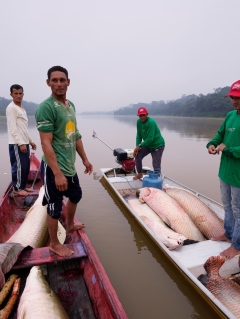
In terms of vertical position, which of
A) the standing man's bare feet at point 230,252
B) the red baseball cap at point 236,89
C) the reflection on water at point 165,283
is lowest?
the reflection on water at point 165,283

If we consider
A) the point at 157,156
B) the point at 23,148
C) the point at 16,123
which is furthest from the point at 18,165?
the point at 157,156

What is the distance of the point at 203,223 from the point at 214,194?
11.3 ft

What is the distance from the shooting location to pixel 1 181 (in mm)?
8953

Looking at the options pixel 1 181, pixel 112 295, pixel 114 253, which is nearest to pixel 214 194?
pixel 114 253

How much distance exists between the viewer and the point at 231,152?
3.22 m

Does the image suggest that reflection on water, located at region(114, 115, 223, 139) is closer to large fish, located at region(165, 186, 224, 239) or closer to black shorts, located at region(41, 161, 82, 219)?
large fish, located at region(165, 186, 224, 239)

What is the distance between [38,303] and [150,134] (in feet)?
17.3

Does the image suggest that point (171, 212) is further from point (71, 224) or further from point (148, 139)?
point (148, 139)

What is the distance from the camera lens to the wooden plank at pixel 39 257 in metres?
2.77

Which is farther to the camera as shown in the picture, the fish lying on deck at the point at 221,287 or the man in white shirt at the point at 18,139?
the man in white shirt at the point at 18,139

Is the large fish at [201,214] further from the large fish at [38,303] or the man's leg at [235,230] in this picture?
the large fish at [38,303]

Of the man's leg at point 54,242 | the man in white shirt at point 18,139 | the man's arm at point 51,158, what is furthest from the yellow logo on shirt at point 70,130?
the man in white shirt at point 18,139

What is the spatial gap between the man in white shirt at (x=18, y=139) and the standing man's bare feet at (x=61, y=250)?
275 centimetres

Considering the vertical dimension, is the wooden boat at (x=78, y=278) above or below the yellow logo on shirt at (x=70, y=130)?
below
